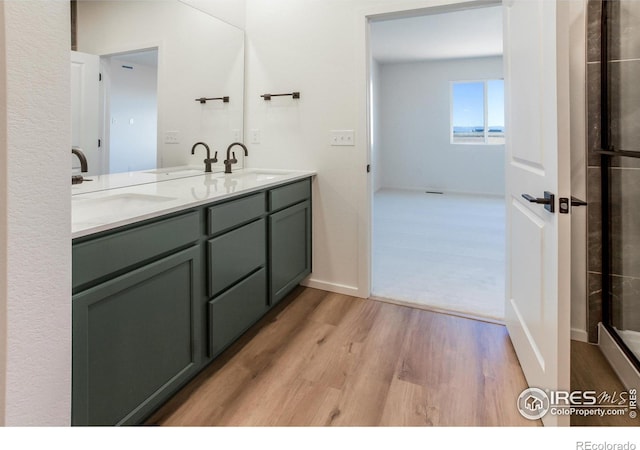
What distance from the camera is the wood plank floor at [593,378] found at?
1.51 meters

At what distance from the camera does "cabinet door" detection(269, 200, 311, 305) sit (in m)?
2.35

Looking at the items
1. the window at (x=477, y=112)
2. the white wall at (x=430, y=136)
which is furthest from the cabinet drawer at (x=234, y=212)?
the window at (x=477, y=112)

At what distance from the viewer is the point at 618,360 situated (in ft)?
5.95

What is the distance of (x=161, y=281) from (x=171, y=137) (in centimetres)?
129

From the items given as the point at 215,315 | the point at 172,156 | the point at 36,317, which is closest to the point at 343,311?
the point at 215,315

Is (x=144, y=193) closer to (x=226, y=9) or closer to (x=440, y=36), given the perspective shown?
(x=226, y=9)

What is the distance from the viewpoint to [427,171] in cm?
809

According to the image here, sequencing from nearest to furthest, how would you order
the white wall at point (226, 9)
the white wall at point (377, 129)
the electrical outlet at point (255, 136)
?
the white wall at point (226, 9), the electrical outlet at point (255, 136), the white wall at point (377, 129)

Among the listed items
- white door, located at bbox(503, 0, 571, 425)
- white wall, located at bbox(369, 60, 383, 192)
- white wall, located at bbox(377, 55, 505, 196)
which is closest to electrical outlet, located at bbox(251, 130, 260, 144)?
white door, located at bbox(503, 0, 571, 425)

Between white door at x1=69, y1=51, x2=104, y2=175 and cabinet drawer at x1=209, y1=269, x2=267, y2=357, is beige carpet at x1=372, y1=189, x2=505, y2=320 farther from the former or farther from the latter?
white door at x1=69, y1=51, x2=104, y2=175

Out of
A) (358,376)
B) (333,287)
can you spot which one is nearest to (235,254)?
(358,376)

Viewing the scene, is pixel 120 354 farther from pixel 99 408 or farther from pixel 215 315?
pixel 215 315

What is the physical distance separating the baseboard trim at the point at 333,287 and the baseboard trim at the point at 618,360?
1.38 meters

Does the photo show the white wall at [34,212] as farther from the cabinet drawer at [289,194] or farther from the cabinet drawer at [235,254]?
the cabinet drawer at [289,194]
